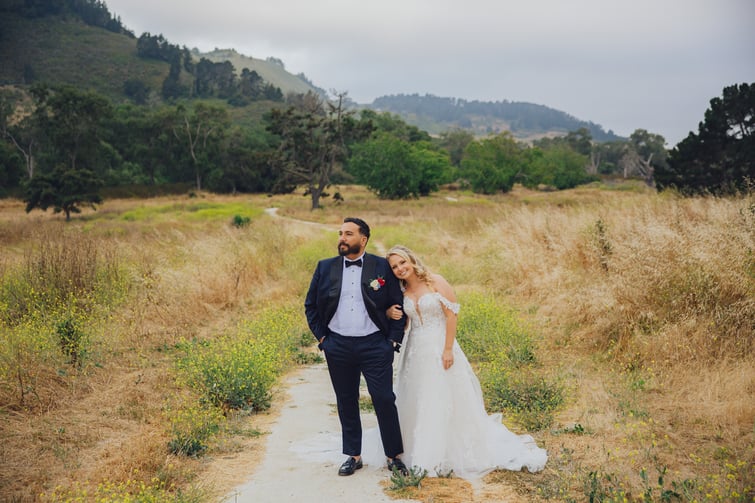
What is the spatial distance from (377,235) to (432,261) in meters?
9.27

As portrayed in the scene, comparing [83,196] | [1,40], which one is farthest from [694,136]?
[1,40]

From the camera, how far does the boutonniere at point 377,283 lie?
4746mm

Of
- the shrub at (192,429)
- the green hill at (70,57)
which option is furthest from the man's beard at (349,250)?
the green hill at (70,57)

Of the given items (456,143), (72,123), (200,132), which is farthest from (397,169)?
(456,143)

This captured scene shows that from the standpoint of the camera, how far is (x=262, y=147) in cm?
7844

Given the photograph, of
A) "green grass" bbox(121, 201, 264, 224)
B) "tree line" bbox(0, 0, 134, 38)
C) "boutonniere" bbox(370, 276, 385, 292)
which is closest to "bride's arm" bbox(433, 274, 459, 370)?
"boutonniere" bbox(370, 276, 385, 292)

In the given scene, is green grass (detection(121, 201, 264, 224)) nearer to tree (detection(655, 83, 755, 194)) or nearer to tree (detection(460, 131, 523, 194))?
tree (detection(655, 83, 755, 194))

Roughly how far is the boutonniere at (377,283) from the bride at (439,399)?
0.26 m

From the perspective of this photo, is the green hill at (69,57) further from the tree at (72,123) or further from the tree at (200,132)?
the tree at (72,123)

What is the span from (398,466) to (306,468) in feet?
2.85

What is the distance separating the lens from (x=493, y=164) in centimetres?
7106

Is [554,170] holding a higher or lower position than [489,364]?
higher

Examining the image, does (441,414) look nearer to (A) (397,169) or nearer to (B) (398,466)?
(B) (398,466)

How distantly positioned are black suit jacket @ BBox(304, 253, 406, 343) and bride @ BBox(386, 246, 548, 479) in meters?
0.11
